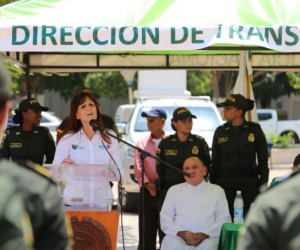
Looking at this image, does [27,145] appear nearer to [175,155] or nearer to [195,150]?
[175,155]

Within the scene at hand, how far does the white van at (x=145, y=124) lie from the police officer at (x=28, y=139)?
3.85m

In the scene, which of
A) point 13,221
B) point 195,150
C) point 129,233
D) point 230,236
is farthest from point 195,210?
point 13,221

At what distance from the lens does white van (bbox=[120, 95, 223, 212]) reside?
12102mm

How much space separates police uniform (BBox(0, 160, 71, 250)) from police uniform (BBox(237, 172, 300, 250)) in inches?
21.8

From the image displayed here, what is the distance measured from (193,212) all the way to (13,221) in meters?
5.44

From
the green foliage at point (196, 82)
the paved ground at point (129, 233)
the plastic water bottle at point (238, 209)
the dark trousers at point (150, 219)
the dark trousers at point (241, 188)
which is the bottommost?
the paved ground at point (129, 233)

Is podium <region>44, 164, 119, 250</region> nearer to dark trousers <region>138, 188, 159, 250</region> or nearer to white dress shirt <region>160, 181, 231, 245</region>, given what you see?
white dress shirt <region>160, 181, 231, 245</region>

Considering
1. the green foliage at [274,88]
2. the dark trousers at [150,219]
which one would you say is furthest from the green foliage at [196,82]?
the dark trousers at [150,219]

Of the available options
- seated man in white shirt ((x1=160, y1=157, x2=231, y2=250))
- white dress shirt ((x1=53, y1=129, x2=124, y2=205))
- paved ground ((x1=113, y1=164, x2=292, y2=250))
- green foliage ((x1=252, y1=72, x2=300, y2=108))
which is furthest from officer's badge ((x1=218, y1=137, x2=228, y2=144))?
green foliage ((x1=252, y1=72, x2=300, y2=108))

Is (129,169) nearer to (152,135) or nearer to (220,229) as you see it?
(152,135)

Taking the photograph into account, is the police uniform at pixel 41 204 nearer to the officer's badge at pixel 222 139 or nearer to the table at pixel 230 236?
the table at pixel 230 236

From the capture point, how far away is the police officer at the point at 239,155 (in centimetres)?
791

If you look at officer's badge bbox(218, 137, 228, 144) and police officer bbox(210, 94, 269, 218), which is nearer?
police officer bbox(210, 94, 269, 218)

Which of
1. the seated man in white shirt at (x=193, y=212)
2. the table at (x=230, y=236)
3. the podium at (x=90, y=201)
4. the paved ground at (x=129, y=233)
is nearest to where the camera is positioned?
the podium at (x=90, y=201)
